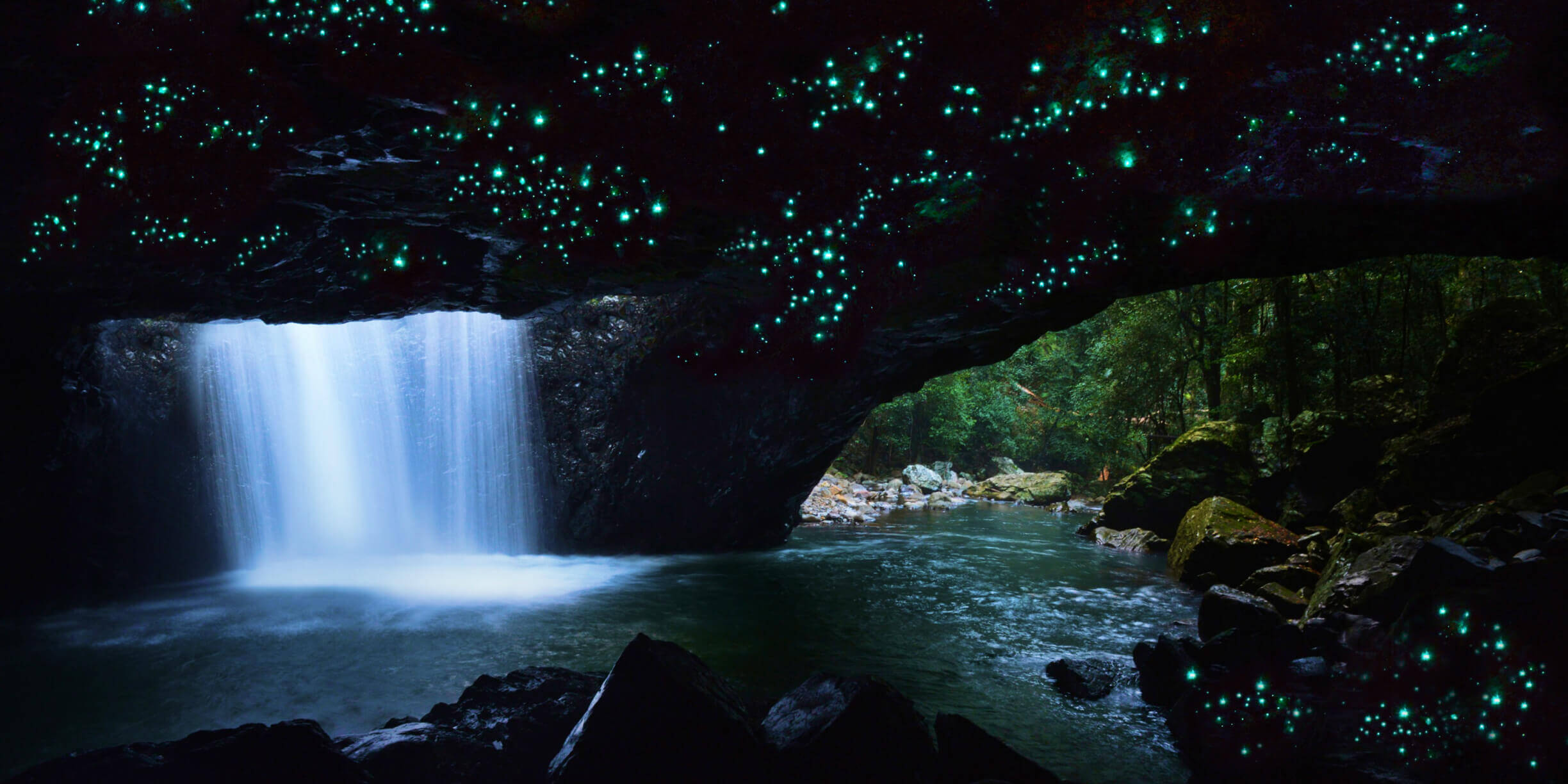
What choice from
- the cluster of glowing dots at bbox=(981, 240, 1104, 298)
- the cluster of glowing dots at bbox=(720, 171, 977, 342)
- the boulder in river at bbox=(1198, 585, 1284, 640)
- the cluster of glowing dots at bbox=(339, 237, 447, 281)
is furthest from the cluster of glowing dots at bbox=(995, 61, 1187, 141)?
the cluster of glowing dots at bbox=(339, 237, 447, 281)

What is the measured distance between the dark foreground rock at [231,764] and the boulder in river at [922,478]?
25.0 m

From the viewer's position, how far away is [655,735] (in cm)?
338

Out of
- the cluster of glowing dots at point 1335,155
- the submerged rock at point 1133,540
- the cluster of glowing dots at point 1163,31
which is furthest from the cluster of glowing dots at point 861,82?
the submerged rock at point 1133,540

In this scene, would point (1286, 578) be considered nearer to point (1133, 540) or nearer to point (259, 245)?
point (1133, 540)

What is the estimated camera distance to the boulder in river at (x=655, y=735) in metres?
3.30

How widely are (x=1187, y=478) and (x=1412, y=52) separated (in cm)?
1101

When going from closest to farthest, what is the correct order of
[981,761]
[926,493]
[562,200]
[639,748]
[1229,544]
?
1. [639,748]
2. [981,761]
3. [562,200]
4. [1229,544]
5. [926,493]

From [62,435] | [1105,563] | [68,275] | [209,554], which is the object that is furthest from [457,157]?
[1105,563]

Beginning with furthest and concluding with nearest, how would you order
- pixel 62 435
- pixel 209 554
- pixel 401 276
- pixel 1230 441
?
pixel 1230 441 → pixel 209 554 → pixel 62 435 → pixel 401 276

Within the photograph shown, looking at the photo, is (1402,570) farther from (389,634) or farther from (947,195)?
(389,634)

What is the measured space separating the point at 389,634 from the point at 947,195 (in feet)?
23.9

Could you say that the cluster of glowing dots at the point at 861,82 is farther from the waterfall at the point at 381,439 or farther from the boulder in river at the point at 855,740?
the waterfall at the point at 381,439

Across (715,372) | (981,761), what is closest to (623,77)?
(981,761)

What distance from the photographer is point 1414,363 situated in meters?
13.7
